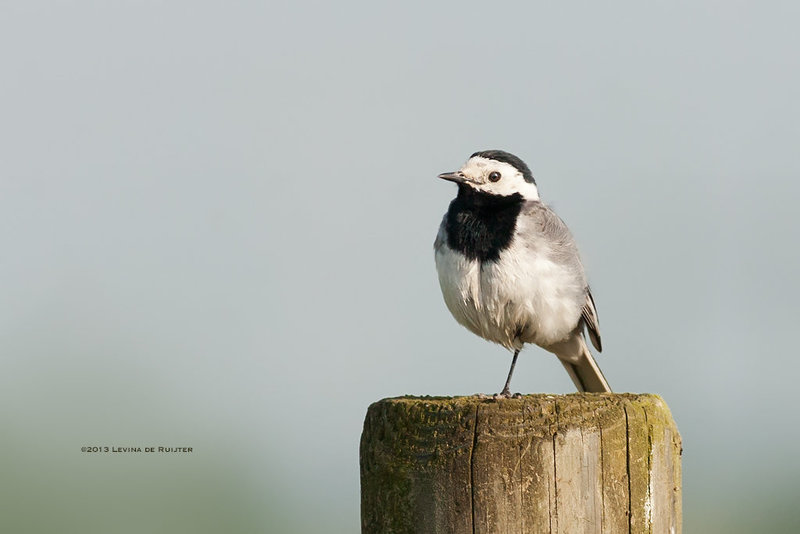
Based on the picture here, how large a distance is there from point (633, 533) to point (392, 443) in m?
0.95

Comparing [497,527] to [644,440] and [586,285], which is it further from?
[586,285]

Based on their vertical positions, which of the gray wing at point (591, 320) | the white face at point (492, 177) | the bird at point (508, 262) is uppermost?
the white face at point (492, 177)

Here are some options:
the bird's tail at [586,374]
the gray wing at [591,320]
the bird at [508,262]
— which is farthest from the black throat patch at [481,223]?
the bird's tail at [586,374]

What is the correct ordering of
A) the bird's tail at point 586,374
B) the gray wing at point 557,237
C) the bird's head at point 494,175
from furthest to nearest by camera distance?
the bird's tail at point 586,374 < the bird's head at point 494,175 < the gray wing at point 557,237

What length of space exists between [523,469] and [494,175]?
337 centimetres

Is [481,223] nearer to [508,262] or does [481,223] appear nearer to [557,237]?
[508,262]

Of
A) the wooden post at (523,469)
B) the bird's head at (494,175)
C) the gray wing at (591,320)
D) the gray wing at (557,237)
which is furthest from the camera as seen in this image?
the gray wing at (591,320)

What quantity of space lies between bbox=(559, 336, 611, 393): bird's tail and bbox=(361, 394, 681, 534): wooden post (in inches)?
124

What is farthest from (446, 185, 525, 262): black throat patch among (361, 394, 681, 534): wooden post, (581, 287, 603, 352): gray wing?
(361, 394, 681, 534): wooden post

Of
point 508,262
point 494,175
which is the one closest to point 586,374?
point 508,262

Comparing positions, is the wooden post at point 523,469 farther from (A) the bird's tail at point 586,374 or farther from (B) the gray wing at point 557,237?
(A) the bird's tail at point 586,374

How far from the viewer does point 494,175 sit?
21.0 feet

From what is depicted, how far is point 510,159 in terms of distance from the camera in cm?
647

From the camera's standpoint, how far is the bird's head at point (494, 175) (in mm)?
6355
